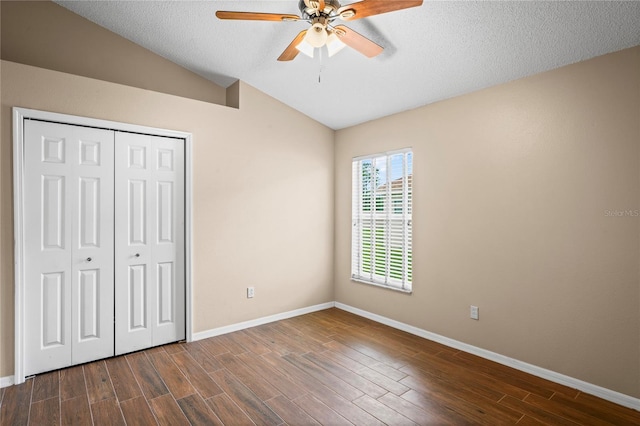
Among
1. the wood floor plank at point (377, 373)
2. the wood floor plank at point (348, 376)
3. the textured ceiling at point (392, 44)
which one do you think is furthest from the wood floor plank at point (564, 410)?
the textured ceiling at point (392, 44)

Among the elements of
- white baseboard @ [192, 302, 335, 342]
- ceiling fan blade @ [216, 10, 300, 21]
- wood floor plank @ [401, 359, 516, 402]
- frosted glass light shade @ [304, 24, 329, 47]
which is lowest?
wood floor plank @ [401, 359, 516, 402]

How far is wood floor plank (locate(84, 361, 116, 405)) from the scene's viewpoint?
242 centimetres

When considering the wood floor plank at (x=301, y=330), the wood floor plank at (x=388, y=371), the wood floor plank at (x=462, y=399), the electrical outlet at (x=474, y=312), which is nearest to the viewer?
the wood floor plank at (x=462, y=399)

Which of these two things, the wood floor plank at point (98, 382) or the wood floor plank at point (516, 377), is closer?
the wood floor plank at point (98, 382)

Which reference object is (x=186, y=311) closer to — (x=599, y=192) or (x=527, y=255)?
(x=527, y=255)

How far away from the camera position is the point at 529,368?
9.20 feet

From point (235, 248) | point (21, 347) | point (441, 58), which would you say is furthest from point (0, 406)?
point (441, 58)

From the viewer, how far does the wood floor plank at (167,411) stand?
7.01ft

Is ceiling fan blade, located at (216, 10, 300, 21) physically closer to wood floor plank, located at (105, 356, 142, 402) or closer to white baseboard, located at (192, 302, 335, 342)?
wood floor plank, located at (105, 356, 142, 402)

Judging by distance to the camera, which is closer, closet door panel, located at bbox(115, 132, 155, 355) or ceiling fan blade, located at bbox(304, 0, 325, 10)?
ceiling fan blade, located at bbox(304, 0, 325, 10)

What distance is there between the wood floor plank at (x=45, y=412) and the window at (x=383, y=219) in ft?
10.3

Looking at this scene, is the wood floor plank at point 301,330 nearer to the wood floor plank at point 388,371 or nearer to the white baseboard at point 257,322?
the white baseboard at point 257,322

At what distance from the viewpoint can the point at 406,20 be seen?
247 centimetres

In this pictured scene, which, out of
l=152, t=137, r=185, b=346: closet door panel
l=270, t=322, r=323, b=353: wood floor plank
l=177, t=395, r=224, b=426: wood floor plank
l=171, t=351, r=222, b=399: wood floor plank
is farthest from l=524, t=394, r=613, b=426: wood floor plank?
l=152, t=137, r=185, b=346: closet door panel
